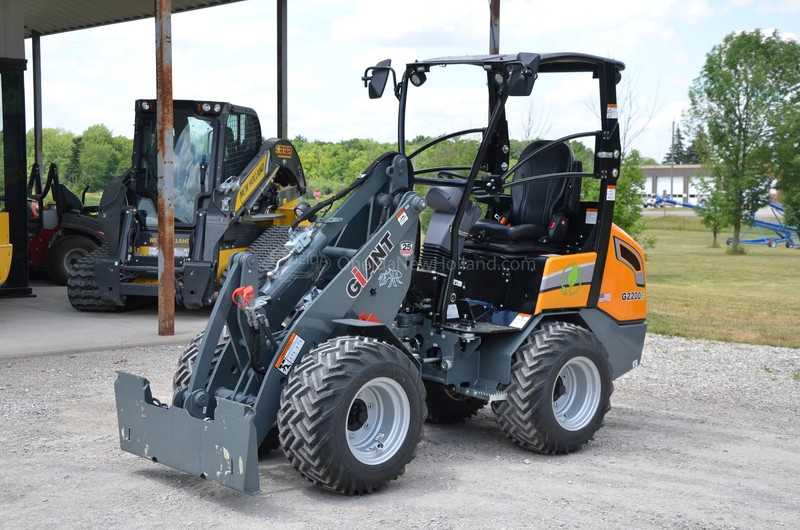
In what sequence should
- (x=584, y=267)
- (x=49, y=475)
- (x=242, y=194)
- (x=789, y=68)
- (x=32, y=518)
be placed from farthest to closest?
(x=789, y=68)
(x=242, y=194)
(x=584, y=267)
(x=49, y=475)
(x=32, y=518)

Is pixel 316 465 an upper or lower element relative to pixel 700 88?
lower

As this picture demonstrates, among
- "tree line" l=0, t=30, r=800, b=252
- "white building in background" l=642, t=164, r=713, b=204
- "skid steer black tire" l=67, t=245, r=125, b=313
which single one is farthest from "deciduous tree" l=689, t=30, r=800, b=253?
"white building in background" l=642, t=164, r=713, b=204

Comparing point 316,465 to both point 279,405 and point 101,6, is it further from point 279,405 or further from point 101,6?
point 101,6

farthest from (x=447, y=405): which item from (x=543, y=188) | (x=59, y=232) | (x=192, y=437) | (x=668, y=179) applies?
(x=668, y=179)

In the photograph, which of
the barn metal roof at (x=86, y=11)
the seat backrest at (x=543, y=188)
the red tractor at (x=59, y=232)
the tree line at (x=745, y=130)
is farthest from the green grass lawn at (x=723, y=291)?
the barn metal roof at (x=86, y=11)

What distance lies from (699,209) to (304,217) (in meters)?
31.3

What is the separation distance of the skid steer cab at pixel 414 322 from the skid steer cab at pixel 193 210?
17.2 feet

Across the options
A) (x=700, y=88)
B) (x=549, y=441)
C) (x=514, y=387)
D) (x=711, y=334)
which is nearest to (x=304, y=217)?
(x=514, y=387)

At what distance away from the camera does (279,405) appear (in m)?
5.26

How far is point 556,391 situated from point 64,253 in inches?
451

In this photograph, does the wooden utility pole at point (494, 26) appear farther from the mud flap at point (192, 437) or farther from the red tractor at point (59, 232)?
the mud flap at point (192, 437)

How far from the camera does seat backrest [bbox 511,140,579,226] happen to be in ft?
21.7

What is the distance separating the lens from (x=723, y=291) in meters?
20.8

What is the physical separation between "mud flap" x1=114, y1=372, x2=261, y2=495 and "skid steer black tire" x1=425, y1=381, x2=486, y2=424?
2161 millimetres
